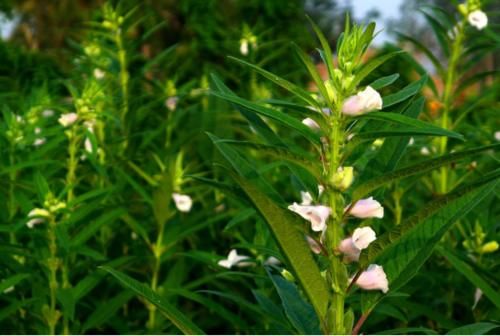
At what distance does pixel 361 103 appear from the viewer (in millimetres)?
1574

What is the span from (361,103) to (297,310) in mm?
413

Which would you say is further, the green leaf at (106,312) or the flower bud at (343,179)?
the green leaf at (106,312)

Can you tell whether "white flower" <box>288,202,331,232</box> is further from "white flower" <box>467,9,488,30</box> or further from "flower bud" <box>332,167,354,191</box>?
"white flower" <box>467,9,488,30</box>

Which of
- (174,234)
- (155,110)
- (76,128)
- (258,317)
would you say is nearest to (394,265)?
(258,317)

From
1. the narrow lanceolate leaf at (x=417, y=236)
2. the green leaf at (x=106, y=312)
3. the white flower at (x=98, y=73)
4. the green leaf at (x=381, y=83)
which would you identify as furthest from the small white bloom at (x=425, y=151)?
the narrow lanceolate leaf at (x=417, y=236)

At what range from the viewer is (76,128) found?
10.2 feet

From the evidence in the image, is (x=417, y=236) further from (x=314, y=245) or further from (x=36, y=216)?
(x=36, y=216)

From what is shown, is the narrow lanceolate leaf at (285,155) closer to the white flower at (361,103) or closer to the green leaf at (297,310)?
the white flower at (361,103)

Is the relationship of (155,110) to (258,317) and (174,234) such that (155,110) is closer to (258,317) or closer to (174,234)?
(174,234)

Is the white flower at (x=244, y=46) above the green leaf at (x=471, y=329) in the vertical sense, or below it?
above

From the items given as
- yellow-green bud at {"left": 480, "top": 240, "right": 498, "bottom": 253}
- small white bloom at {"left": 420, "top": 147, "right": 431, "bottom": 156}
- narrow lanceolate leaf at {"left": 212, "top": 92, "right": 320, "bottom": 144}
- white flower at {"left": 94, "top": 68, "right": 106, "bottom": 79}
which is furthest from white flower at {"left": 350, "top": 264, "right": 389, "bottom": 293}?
white flower at {"left": 94, "top": 68, "right": 106, "bottom": 79}

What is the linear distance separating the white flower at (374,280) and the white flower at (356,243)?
4 cm

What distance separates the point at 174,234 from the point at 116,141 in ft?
1.98

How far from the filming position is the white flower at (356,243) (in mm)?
1564
